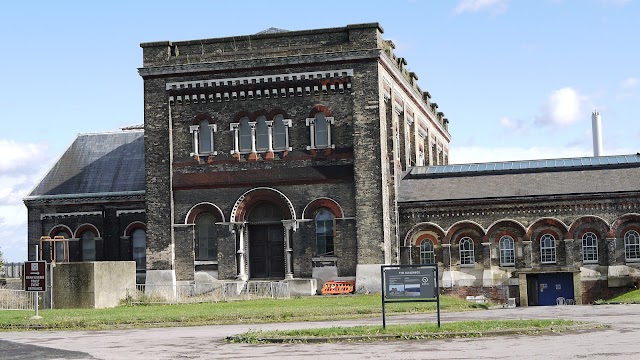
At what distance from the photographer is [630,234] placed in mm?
41531

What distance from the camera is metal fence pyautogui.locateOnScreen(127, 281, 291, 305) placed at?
130 feet

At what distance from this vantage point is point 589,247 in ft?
137

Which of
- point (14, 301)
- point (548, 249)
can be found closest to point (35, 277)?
point (14, 301)

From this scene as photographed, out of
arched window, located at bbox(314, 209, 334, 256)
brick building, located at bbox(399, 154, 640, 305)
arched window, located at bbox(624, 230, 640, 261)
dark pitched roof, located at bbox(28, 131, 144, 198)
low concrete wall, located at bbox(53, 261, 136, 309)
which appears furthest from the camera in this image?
dark pitched roof, located at bbox(28, 131, 144, 198)

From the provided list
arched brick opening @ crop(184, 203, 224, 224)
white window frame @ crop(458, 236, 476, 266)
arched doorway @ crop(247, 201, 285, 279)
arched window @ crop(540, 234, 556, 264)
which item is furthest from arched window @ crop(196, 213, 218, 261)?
arched window @ crop(540, 234, 556, 264)

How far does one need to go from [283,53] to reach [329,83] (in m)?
2.47

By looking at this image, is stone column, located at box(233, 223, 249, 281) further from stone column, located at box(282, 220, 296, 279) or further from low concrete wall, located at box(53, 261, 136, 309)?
low concrete wall, located at box(53, 261, 136, 309)

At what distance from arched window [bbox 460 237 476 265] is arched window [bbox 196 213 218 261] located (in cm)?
1085

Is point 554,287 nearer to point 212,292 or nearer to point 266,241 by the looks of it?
point 266,241

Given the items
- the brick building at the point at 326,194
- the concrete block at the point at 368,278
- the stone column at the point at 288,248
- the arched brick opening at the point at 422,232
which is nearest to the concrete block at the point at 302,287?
the brick building at the point at 326,194

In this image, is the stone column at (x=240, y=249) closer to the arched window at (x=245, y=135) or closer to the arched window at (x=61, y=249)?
the arched window at (x=245, y=135)

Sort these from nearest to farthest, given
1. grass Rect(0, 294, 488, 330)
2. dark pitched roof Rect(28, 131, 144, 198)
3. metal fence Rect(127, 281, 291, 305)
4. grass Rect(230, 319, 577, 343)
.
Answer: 1. grass Rect(230, 319, 577, 343)
2. grass Rect(0, 294, 488, 330)
3. metal fence Rect(127, 281, 291, 305)
4. dark pitched roof Rect(28, 131, 144, 198)

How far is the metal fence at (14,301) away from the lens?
37.3m

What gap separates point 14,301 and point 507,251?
20.7 m
